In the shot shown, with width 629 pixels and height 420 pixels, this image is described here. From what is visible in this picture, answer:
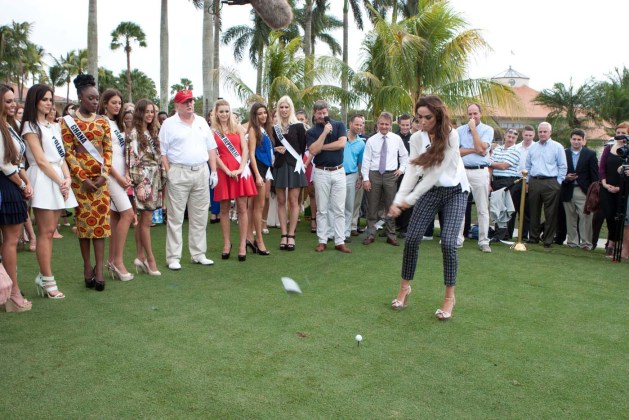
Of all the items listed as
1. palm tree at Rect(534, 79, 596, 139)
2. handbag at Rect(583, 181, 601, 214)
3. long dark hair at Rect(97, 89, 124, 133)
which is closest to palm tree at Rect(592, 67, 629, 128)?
palm tree at Rect(534, 79, 596, 139)

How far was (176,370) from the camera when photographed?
388 centimetres

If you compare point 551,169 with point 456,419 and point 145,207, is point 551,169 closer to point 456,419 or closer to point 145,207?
point 145,207

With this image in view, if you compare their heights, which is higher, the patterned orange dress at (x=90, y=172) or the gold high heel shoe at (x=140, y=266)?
the patterned orange dress at (x=90, y=172)

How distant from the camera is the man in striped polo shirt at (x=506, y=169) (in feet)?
32.4

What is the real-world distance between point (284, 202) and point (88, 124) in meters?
3.58

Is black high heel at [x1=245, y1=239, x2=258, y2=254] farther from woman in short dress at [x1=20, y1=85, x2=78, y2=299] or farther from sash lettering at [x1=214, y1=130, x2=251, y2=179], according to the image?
woman in short dress at [x1=20, y1=85, x2=78, y2=299]

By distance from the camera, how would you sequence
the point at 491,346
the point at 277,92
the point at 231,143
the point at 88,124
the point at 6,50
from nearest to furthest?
the point at 491,346 < the point at 88,124 < the point at 231,143 < the point at 277,92 < the point at 6,50

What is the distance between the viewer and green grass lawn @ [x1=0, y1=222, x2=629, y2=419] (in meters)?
3.46

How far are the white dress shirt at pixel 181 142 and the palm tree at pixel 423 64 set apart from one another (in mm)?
9418

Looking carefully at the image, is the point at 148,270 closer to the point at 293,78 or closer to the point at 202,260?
the point at 202,260

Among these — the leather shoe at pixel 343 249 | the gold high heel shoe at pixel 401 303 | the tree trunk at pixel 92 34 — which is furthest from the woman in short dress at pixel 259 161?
the tree trunk at pixel 92 34

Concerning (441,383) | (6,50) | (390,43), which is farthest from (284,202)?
(6,50)

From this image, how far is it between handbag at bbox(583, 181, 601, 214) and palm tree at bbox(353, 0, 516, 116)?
697cm

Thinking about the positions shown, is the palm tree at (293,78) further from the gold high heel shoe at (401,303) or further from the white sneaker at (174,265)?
the gold high heel shoe at (401,303)
